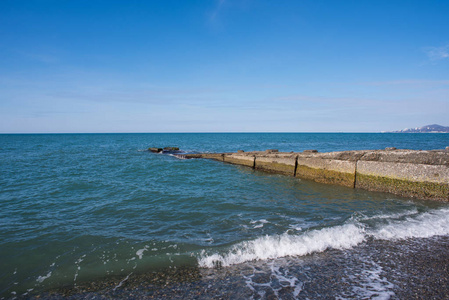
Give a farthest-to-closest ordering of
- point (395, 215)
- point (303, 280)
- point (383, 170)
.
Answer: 1. point (383, 170)
2. point (395, 215)
3. point (303, 280)

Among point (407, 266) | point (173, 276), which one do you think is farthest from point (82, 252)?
point (407, 266)

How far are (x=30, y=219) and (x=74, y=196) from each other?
2920 millimetres

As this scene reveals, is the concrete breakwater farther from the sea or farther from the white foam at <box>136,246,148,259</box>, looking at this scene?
the white foam at <box>136,246,148,259</box>

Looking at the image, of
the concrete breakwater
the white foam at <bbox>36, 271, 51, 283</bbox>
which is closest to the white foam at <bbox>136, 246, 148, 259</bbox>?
the white foam at <bbox>36, 271, 51, 283</bbox>

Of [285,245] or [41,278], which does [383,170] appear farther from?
[41,278]

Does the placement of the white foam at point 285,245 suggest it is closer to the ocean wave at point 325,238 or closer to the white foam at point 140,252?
the ocean wave at point 325,238

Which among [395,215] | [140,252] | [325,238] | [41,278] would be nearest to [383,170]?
[395,215]

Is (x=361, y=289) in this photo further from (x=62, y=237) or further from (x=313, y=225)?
(x=62, y=237)

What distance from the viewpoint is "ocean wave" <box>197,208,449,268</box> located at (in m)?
5.40

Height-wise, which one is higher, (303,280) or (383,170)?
(383,170)

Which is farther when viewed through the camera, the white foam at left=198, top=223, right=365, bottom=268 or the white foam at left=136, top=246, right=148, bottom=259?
A: the white foam at left=136, top=246, right=148, bottom=259

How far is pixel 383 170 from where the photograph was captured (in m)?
10.0

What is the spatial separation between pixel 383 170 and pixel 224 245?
7661mm

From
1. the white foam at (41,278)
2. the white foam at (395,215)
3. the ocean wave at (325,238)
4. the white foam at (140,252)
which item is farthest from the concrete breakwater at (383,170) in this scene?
the white foam at (41,278)
